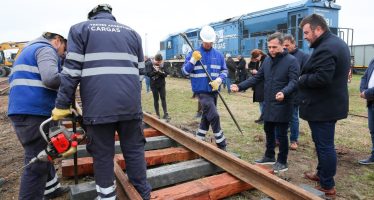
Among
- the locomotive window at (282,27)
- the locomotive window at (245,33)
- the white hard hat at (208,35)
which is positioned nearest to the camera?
the white hard hat at (208,35)

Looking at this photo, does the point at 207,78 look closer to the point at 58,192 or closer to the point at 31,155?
the point at 58,192

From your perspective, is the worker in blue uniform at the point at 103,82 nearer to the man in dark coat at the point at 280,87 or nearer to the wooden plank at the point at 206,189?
the wooden plank at the point at 206,189

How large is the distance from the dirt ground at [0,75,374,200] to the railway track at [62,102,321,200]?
9.3 inches

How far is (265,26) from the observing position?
16969 millimetres

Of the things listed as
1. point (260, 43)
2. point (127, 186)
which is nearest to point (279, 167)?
point (127, 186)

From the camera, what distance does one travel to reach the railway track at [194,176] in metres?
3.14

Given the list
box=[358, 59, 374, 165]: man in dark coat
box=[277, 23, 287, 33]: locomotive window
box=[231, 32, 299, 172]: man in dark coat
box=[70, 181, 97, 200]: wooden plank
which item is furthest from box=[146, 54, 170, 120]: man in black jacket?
box=[277, 23, 287, 33]: locomotive window

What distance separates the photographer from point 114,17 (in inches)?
116

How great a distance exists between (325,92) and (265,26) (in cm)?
1425

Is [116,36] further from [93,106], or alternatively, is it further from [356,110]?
[356,110]

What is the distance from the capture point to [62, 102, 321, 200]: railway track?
10.3 feet

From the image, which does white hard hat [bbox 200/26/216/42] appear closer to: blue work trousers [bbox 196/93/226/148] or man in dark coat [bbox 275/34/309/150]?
blue work trousers [bbox 196/93/226/148]

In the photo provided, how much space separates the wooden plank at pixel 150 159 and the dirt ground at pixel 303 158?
0.62 ft

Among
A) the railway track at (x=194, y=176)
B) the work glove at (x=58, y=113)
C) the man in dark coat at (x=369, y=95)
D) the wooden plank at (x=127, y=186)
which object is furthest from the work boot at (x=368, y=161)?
the work glove at (x=58, y=113)
